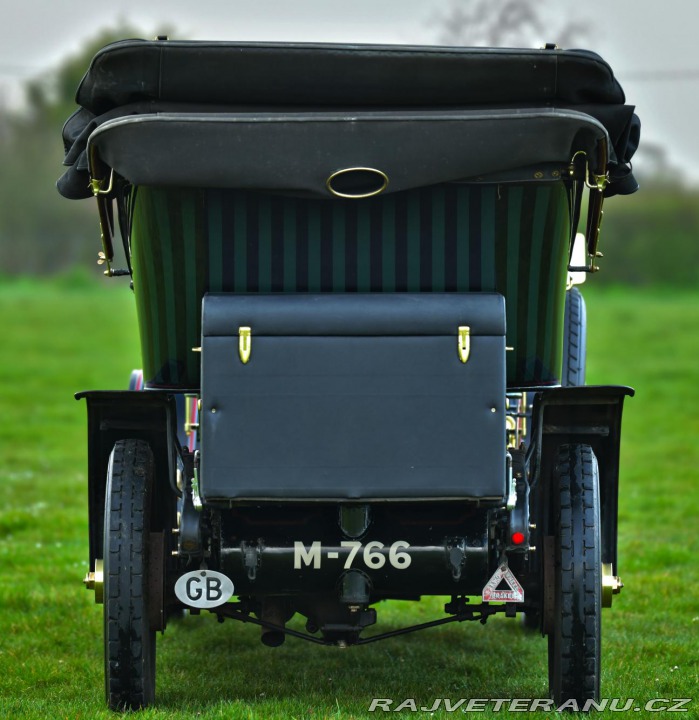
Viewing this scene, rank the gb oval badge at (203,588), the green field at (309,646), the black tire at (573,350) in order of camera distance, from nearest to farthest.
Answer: the gb oval badge at (203,588), the green field at (309,646), the black tire at (573,350)

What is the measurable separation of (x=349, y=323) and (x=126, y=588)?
1112 mm

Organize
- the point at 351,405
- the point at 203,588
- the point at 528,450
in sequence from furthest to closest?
1. the point at 528,450
2. the point at 203,588
3. the point at 351,405

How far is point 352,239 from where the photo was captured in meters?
4.41

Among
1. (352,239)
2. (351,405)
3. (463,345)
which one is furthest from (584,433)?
(352,239)

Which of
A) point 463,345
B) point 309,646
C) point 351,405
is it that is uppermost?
point 463,345

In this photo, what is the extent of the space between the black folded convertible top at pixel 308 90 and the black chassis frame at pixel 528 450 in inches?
32.5

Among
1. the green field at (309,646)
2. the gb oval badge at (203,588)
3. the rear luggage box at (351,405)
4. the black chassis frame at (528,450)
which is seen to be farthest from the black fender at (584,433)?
the gb oval badge at (203,588)

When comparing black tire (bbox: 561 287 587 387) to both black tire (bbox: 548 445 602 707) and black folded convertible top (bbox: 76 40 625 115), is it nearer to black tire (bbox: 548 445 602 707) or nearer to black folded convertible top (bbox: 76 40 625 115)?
black tire (bbox: 548 445 602 707)

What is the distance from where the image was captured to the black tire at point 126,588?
4.48 metres

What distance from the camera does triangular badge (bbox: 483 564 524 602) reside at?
454 centimetres

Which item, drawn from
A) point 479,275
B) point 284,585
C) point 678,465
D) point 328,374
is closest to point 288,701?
point 284,585

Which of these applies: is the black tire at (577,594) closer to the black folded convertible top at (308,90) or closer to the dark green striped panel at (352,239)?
the dark green striped panel at (352,239)

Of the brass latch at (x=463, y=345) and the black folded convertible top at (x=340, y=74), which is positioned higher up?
the black folded convertible top at (x=340, y=74)

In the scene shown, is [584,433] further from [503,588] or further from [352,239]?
Answer: [352,239]
